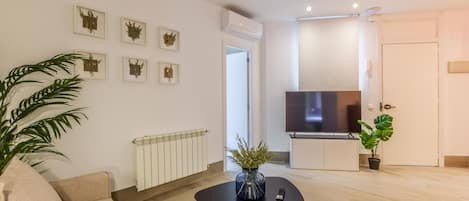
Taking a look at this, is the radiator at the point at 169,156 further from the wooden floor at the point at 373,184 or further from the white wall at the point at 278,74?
the white wall at the point at 278,74

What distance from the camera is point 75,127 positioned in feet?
8.79

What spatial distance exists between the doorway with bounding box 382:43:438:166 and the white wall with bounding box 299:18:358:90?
65 centimetres

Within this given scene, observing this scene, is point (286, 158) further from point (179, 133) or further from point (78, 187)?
point (78, 187)

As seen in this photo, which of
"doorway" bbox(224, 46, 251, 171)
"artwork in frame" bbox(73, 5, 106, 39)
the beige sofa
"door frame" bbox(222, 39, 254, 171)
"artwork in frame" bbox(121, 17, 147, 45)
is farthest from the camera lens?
"doorway" bbox(224, 46, 251, 171)

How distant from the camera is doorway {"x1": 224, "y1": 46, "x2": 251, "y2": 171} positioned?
521 cm

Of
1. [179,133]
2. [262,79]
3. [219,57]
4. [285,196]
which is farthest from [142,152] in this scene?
[262,79]

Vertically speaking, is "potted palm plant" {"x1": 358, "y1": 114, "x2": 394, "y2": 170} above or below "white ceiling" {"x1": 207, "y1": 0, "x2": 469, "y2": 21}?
below

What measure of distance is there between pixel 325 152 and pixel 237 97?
5.97 feet

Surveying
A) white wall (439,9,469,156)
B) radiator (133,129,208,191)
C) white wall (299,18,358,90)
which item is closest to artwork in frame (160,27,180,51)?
radiator (133,129,208,191)

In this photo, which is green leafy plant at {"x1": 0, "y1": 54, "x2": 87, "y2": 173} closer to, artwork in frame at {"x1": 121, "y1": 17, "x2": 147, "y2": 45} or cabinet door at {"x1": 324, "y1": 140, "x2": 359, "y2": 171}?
artwork in frame at {"x1": 121, "y1": 17, "x2": 147, "y2": 45}

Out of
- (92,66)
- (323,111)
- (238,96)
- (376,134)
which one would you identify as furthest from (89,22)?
(376,134)

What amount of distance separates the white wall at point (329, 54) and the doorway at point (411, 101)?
0.65 m

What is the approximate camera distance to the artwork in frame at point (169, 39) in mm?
3557

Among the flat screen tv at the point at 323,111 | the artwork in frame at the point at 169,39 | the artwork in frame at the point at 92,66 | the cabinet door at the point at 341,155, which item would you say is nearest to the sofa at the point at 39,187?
the artwork in frame at the point at 92,66
